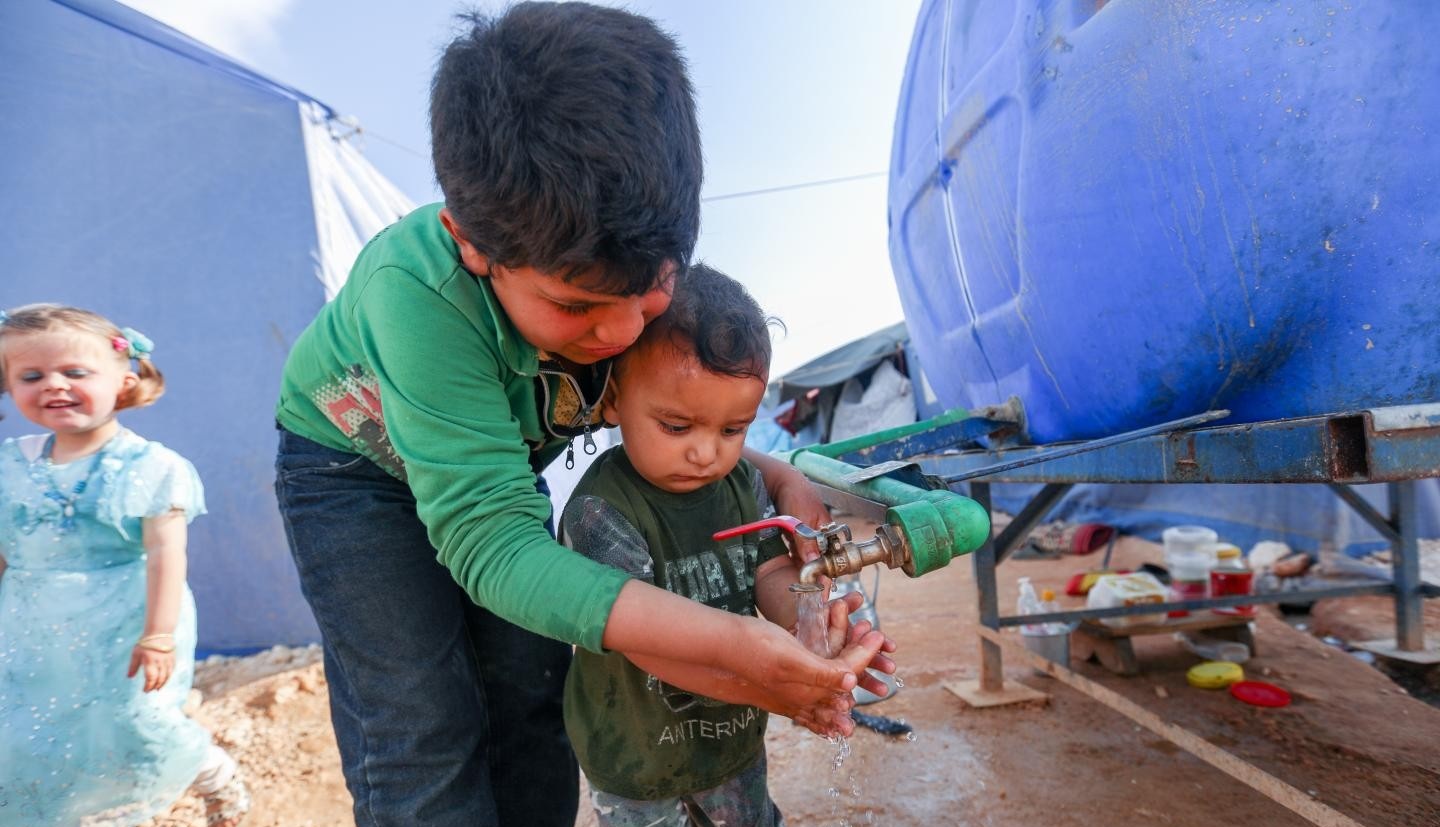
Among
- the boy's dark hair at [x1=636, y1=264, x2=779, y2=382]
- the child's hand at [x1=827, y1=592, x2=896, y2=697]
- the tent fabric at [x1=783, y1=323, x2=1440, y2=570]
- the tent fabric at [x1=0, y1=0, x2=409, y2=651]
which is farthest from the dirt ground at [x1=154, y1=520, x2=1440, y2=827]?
the boy's dark hair at [x1=636, y1=264, x2=779, y2=382]

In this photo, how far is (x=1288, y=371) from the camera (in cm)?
122

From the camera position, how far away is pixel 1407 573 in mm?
2895

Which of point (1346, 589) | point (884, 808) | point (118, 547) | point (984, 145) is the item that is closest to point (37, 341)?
point (118, 547)

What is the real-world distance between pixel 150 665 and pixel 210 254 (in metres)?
2.90

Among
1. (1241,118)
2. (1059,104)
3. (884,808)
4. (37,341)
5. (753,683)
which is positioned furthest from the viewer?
(884,808)

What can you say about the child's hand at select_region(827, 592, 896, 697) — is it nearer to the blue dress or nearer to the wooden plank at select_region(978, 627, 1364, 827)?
the wooden plank at select_region(978, 627, 1364, 827)

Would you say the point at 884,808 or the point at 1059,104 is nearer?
the point at 1059,104

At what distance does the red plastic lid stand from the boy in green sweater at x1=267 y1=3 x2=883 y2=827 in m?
2.55

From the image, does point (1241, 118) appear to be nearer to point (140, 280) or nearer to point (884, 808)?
point (884, 808)

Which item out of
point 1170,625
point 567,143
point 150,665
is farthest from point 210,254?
point 1170,625

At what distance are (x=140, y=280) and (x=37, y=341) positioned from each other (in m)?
2.65

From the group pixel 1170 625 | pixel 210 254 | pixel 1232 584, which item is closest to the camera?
pixel 1170 625

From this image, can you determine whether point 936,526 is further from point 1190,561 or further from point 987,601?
point 1190,561

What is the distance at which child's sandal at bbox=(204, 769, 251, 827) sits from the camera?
7.85 feet
